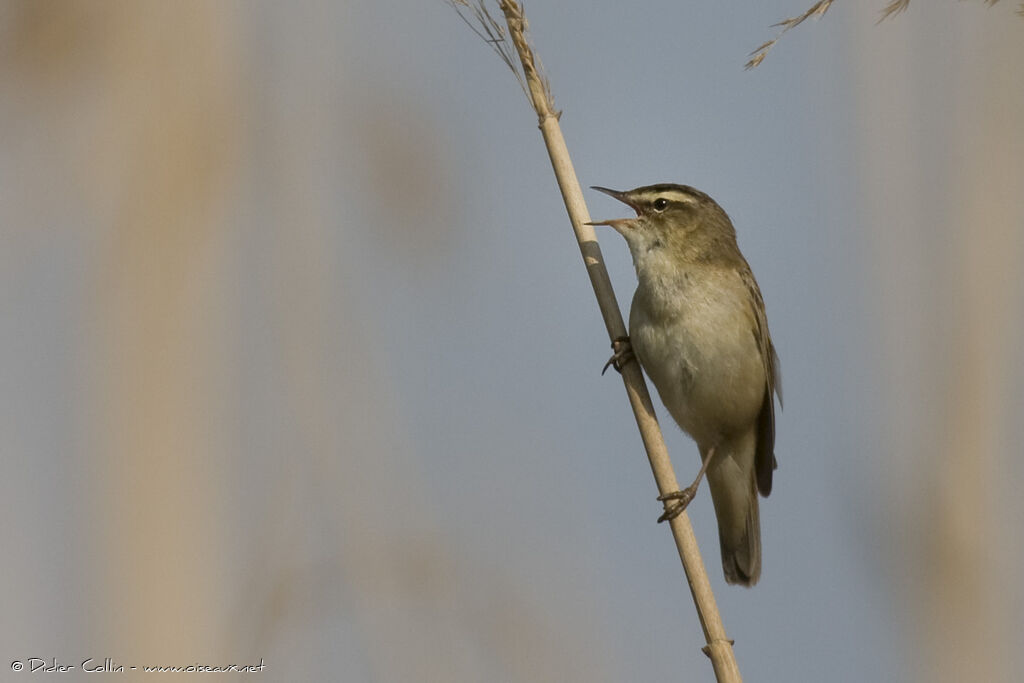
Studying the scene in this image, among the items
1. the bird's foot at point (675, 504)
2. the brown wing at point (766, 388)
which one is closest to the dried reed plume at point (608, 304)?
the bird's foot at point (675, 504)

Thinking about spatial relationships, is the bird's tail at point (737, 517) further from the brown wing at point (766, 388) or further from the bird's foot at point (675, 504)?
the bird's foot at point (675, 504)

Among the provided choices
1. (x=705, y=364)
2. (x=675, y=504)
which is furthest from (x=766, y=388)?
(x=675, y=504)

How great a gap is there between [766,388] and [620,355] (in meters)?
0.80

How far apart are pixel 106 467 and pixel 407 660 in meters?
0.89

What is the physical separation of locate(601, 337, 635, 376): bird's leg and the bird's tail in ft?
2.57

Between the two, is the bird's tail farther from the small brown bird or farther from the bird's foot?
the bird's foot

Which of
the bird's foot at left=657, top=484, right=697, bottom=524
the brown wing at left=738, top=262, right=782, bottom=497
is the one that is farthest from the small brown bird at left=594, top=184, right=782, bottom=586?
the bird's foot at left=657, top=484, right=697, bottom=524

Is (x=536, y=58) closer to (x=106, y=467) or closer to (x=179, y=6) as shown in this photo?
(x=179, y=6)

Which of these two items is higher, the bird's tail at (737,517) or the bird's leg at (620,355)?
the bird's leg at (620,355)

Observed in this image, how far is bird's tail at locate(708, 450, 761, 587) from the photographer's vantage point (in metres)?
4.11

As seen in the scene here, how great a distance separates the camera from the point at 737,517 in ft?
13.5

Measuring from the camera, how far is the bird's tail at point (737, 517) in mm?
4105

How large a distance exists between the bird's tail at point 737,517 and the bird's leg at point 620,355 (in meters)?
0.78

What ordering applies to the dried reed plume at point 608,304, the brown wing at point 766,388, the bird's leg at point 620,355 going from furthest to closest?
1. the brown wing at point 766,388
2. the bird's leg at point 620,355
3. the dried reed plume at point 608,304
